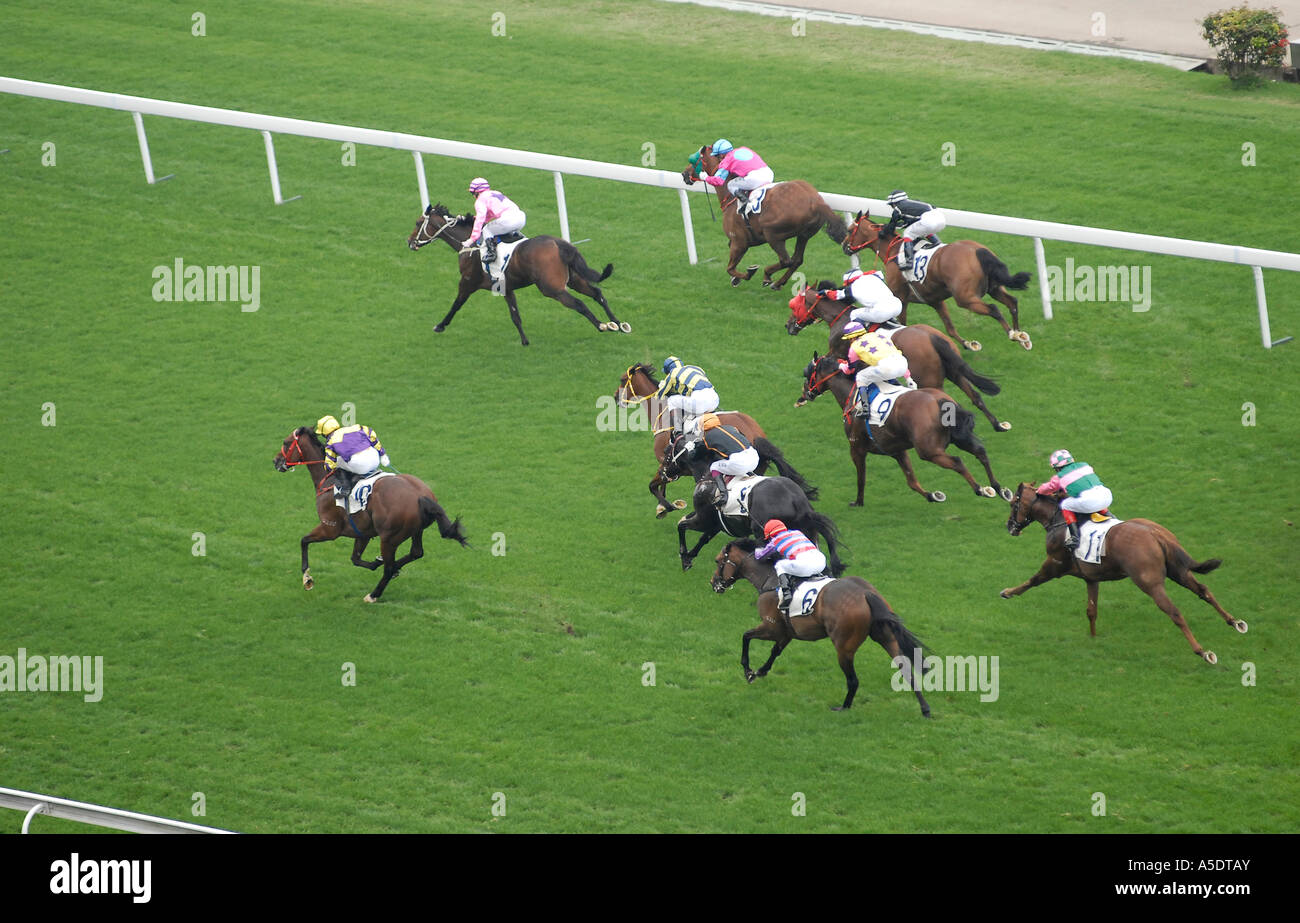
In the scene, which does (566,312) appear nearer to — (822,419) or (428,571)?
(822,419)

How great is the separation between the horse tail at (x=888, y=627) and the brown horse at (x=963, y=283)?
491cm

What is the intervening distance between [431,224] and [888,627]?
25.5ft

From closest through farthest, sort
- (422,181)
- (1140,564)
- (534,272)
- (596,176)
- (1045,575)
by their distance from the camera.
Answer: (1140,564)
(1045,575)
(534,272)
(596,176)
(422,181)

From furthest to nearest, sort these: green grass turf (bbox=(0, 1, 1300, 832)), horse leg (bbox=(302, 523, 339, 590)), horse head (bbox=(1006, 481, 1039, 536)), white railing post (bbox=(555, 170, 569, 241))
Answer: white railing post (bbox=(555, 170, 569, 241)) < horse leg (bbox=(302, 523, 339, 590)) < horse head (bbox=(1006, 481, 1039, 536)) < green grass turf (bbox=(0, 1, 1300, 832))

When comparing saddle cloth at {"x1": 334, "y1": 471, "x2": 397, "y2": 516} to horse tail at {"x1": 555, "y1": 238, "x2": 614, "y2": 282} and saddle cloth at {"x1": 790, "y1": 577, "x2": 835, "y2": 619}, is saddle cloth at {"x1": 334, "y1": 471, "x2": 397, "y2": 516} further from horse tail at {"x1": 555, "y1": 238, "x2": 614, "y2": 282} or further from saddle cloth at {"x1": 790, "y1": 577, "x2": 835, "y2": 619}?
horse tail at {"x1": 555, "y1": 238, "x2": 614, "y2": 282}

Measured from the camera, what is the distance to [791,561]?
1030cm

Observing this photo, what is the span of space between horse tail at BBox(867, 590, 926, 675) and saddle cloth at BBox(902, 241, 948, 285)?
5184 mm

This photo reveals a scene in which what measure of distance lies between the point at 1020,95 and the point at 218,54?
11209 millimetres

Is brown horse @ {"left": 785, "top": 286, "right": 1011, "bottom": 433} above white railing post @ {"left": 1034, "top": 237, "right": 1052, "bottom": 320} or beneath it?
beneath

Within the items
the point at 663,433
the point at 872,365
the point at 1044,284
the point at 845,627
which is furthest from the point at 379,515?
the point at 1044,284

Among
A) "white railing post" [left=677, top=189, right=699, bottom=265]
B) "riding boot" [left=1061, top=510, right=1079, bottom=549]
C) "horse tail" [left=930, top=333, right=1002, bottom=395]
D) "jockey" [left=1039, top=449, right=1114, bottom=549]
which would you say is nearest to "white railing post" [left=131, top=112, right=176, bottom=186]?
"white railing post" [left=677, top=189, right=699, bottom=265]

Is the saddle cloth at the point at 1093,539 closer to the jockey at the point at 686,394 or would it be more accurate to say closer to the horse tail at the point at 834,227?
the jockey at the point at 686,394

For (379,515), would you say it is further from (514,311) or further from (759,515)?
(514,311)

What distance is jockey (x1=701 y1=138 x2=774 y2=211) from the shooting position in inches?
618
